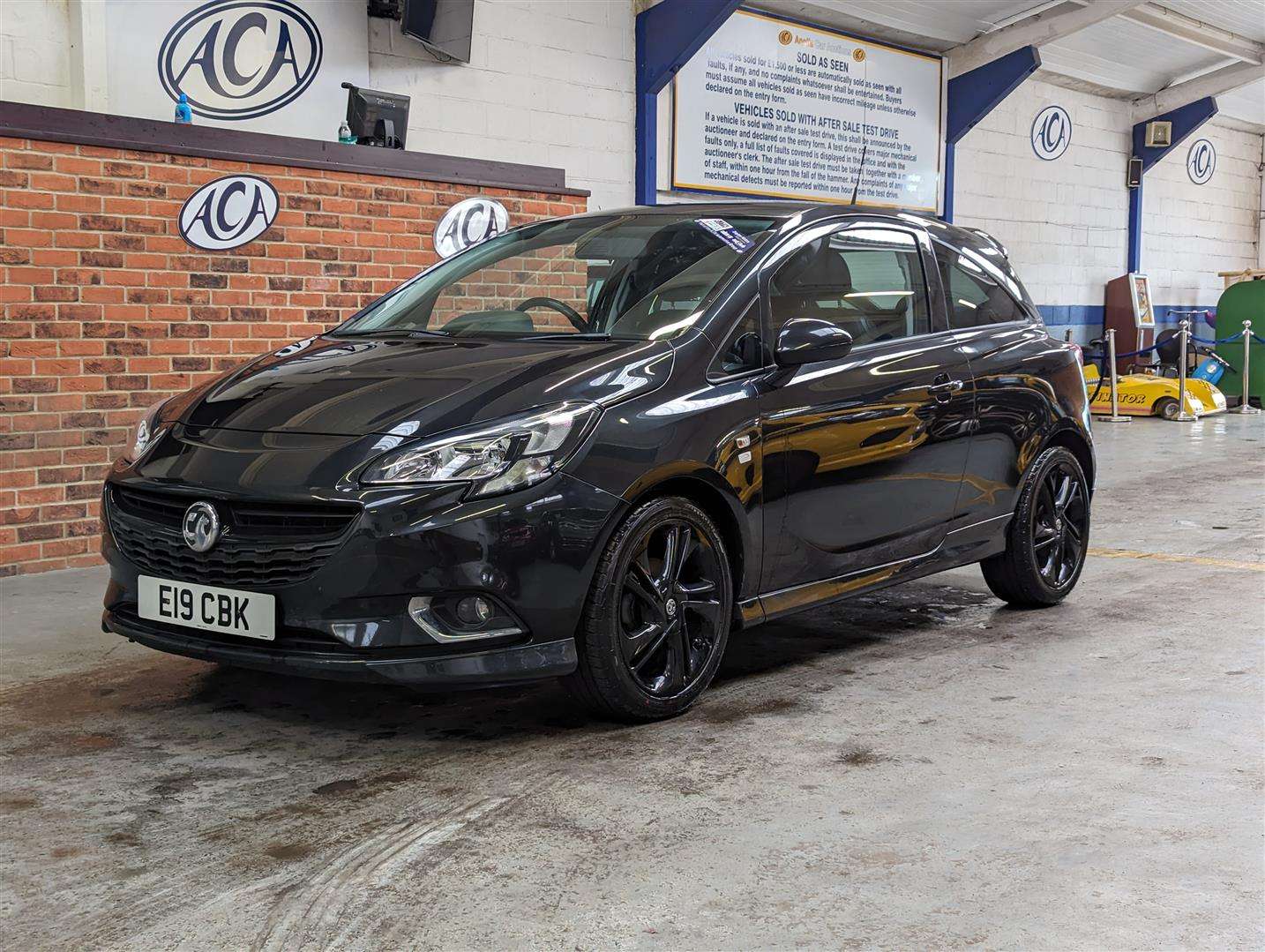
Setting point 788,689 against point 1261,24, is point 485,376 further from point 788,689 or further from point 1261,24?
point 1261,24

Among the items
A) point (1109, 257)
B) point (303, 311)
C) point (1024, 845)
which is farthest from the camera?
point (1109, 257)

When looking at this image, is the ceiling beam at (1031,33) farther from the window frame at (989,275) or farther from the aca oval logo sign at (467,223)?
the window frame at (989,275)

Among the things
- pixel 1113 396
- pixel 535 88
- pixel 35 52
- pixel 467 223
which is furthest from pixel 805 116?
pixel 35 52

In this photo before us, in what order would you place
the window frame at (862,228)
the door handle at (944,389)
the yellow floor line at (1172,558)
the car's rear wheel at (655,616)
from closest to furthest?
1. the car's rear wheel at (655,616)
2. the window frame at (862,228)
3. the door handle at (944,389)
4. the yellow floor line at (1172,558)

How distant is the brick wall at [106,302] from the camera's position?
5.98m

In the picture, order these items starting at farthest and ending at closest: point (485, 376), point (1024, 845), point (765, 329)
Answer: point (765, 329) < point (485, 376) < point (1024, 845)

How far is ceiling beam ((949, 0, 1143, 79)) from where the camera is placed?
14.3 m

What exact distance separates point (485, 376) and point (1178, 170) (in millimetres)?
19088

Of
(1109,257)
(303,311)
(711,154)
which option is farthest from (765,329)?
(1109,257)

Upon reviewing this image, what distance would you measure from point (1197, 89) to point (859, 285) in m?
16.5

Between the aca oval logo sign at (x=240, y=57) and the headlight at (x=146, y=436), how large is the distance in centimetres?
453

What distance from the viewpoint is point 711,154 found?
12.0 metres

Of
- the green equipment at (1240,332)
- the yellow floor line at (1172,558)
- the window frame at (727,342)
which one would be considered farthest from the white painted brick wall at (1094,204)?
the window frame at (727,342)

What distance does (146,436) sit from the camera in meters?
3.91
